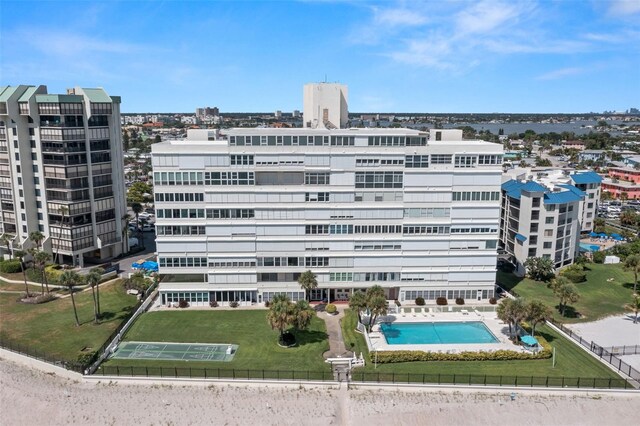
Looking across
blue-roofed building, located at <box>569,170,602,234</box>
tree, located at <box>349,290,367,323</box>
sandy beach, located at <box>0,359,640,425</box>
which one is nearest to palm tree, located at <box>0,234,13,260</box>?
sandy beach, located at <box>0,359,640,425</box>

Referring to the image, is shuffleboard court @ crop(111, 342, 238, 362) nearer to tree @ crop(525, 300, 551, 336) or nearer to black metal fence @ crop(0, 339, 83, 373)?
black metal fence @ crop(0, 339, 83, 373)

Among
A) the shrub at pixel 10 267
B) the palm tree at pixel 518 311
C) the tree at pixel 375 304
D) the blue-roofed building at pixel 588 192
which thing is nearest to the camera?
the palm tree at pixel 518 311

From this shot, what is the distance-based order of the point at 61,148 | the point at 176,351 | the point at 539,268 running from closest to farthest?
1. the point at 176,351
2. the point at 539,268
3. the point at 61,148

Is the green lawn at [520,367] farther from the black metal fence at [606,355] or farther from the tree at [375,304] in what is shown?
the tree at [375,304]

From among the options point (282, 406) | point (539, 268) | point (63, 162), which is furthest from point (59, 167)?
point (539, 268)

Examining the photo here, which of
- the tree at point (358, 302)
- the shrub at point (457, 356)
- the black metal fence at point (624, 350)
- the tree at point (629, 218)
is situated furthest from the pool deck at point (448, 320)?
the tree at point (629, 218)

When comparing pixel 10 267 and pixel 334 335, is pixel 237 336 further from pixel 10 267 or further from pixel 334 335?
pixel 10 267

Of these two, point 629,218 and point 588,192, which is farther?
point 629,218
